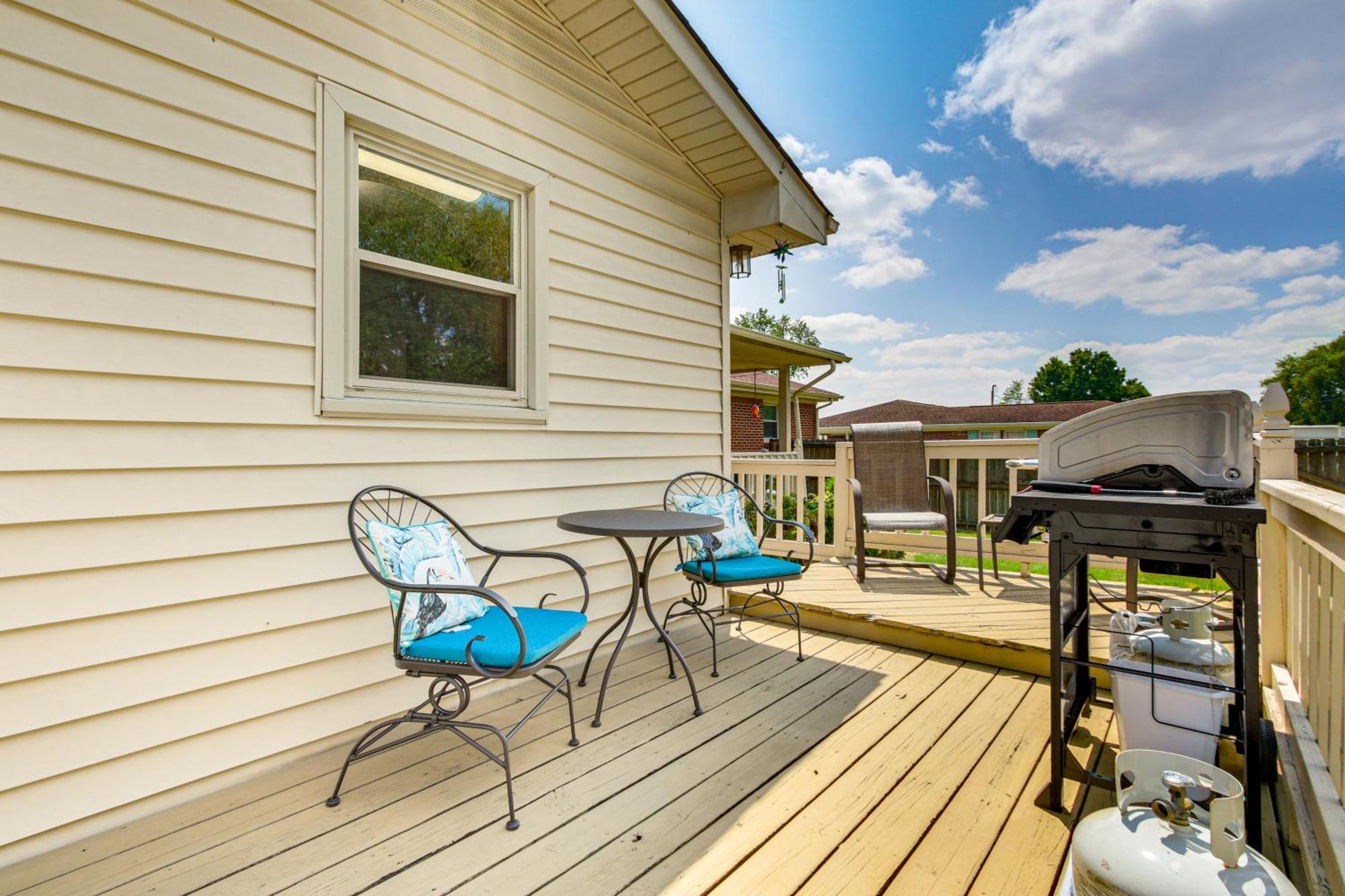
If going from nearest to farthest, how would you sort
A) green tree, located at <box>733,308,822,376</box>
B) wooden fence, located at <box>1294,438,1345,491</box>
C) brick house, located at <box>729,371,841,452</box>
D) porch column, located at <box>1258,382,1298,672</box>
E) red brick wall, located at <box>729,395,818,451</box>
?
porch column, located at <box>1258,382,1298,672</box>
wooden fence, located at <box>1294,438,1345,491</box>
brick house, located at <box>729,371,841,452</box>
red brick wall, located at <box>729,395,818,451</box>
green tree, located at <box>733,308,822,376</box>

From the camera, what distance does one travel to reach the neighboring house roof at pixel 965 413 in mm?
19719

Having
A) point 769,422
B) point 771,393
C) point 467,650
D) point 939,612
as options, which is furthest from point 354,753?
point 769,422

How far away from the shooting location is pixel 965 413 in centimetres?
2305

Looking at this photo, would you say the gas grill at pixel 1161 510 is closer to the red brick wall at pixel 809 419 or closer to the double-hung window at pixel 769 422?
the double-hung window at pixel 769 422

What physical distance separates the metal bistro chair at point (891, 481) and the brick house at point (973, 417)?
30.7 feet

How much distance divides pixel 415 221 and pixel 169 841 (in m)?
2.31

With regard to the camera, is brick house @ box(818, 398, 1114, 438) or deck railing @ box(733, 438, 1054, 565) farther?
brick house @ box(818, 398, 1114, 438)

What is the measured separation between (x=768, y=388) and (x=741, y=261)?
955cm

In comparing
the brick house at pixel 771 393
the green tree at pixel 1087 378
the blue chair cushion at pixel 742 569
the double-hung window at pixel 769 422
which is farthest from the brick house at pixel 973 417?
the green tree at pixel 1087 378

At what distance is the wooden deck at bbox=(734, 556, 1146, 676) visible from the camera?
293 centimetres

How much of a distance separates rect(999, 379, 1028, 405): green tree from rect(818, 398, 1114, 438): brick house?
2313 centimetres

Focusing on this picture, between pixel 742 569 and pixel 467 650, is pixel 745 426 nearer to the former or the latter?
pixel 742 569

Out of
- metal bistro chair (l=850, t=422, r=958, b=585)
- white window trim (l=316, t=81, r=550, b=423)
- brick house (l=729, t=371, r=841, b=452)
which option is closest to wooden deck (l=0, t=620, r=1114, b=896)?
white window trim (l=316, t=81, r=550, b=423)

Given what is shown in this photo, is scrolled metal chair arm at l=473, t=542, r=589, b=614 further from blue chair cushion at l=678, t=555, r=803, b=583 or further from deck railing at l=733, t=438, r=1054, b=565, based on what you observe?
deck railing at l=733, t=438, r=1054, b=565
